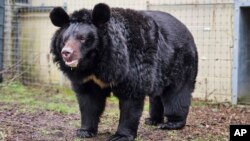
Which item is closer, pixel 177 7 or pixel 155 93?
pixel 155 93

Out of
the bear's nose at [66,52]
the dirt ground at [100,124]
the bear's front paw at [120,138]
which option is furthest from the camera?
the dirt ground at [100,124]

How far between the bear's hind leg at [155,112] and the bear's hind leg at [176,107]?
0.71 feet

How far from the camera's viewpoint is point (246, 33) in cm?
959

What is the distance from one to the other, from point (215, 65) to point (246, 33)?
34.4 inches

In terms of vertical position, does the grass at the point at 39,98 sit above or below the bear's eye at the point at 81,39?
below

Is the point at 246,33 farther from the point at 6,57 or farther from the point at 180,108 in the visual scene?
the point at 6,57

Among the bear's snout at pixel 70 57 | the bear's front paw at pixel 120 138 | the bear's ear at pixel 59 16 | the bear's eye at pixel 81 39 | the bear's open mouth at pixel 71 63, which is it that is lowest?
the bear's front paw at pixel 120 138

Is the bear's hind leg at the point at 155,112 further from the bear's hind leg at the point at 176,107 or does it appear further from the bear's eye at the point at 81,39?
the bear's eye at the point at 81,39

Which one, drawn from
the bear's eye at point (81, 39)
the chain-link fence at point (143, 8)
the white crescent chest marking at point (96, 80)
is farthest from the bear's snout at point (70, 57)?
the chain-link fence at point (143, 8)

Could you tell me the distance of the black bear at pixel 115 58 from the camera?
523 centimetres

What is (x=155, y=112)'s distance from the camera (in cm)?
697

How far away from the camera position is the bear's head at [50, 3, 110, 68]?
5.07 m

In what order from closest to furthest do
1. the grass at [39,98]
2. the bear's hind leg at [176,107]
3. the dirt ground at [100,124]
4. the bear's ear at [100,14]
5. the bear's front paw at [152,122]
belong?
the bear's ear at [100,14], the dirt ground at [100,124], the bear's hind leg at [176,107], the bear's front paw at [152,122], the grass at [39,98]

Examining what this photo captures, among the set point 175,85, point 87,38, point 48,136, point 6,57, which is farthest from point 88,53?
point 6,57
